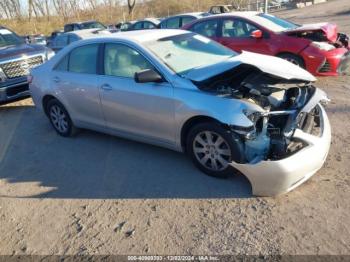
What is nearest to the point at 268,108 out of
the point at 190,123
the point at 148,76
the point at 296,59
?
the point at 190,123

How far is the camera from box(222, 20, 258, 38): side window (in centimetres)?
833

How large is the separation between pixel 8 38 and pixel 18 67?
179 centimetres

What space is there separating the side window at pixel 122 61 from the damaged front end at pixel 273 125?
0.97 metres

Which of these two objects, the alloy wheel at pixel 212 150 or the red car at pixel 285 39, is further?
the red car at pixel 285 39

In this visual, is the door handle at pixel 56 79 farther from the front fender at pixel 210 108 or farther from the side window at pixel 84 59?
the front fender at pixel 210 108

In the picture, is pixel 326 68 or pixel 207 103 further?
pixel 326 68

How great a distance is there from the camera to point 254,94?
3928 millimetres

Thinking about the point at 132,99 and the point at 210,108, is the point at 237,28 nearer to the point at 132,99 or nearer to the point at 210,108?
the point at 132,99

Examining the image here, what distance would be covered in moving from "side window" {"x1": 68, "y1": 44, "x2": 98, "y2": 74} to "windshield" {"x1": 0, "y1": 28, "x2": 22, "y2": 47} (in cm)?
451

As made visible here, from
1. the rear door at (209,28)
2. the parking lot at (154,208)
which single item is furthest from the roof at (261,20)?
the parking lot at (154,208)

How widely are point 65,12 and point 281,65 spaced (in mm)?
45413

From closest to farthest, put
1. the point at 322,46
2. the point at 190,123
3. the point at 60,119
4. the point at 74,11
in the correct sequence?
the point at 190,123 → the point at 60,119 → the point at 322,46 → the point at 74,11

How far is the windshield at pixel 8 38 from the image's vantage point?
9.05 meters

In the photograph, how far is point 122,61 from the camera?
4754 mm
